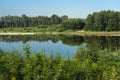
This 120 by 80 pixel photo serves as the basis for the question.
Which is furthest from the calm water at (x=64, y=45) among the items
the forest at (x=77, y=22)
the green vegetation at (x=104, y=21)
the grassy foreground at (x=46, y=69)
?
the forest at (x=77, y=22)

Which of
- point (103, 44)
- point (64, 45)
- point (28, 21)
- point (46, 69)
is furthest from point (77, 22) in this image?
point (46, 69)

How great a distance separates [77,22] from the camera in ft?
314

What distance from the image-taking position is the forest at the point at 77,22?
85.5 meters

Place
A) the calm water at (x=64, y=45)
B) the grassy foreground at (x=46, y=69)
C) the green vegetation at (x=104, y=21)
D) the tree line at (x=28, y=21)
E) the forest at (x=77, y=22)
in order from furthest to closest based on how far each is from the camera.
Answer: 1. the tree line at (x=28, y=21)
2. the forest at (x=77, y=22)
3. the green vegetation at (x=104, y=21)
4. the calm water at (x=64, y=45)
5. the grassy foreground at (x=46, y=69)

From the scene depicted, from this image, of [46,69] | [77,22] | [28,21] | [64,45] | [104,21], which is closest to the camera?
[46,69]

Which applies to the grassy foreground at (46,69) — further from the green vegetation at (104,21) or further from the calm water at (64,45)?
the green vegetation at (104,21)

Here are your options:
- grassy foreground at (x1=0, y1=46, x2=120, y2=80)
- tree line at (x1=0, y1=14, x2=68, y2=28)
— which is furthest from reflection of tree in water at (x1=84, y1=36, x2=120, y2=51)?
tree line at (x1=0, y1=14, x2=68, y2=28)

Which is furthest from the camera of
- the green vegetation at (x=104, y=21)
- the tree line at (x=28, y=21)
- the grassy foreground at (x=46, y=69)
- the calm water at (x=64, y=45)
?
the tree line at (x=28, y=21)

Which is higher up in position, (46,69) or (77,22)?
(46,69)

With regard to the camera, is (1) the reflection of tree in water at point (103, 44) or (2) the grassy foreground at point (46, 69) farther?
(1) the reflection of tree in water at point (103, 44)

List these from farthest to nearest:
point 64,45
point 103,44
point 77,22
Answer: point 77,22
point 64,45
point 103,44

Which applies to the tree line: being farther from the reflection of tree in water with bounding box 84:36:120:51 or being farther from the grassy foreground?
the grassy foreground

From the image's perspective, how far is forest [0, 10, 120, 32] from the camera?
281 ft

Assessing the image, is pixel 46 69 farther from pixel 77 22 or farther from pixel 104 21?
pixel 77 22
